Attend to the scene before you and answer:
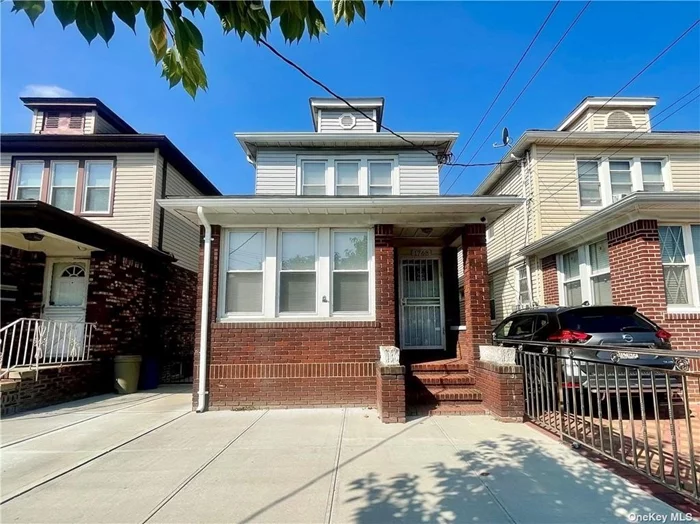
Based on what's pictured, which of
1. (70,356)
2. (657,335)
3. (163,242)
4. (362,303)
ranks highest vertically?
(163,242)

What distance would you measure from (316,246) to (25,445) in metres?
4.94

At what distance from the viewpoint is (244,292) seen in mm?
6961

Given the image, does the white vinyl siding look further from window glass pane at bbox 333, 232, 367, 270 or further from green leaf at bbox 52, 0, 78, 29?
green leaf at bbox 52, 0, 78, 29

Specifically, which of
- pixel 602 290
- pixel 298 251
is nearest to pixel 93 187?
pixel 298 251

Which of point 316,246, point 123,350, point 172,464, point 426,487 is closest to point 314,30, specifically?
point 426,487

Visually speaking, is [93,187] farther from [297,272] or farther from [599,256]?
[599,256]

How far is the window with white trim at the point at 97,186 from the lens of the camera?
10719mm

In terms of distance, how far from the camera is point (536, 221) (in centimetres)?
1102

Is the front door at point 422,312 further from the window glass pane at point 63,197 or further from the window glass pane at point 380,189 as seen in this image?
the window glass pane at point 63,197

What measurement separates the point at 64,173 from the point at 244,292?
7.91 m

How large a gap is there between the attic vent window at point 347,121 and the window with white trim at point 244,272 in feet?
16.2

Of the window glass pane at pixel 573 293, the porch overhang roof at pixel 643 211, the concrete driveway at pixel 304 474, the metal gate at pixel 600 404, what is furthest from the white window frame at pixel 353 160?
the concrete driveway at pixel 304 474

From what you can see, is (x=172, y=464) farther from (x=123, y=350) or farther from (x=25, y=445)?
(x=123, y=350)

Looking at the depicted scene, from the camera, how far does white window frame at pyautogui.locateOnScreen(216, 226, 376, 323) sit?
22.4 feet
